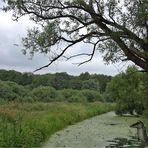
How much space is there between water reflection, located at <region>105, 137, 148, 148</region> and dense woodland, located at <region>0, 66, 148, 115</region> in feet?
9.16

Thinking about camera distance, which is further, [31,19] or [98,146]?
[98,146]

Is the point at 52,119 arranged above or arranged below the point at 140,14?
below

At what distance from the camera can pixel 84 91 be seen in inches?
2813

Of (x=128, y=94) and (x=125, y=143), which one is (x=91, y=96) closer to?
(x=128, y=94)

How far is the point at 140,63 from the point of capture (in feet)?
47.6

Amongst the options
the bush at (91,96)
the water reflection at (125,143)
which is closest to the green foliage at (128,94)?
the water reflection at (125,143)

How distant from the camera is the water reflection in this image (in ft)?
56.3

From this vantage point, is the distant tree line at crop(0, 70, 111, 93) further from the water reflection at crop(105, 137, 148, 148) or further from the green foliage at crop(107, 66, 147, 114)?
the water reflection at crop(105, 137, 148, 148)

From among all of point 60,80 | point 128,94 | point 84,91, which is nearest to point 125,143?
point 128,94

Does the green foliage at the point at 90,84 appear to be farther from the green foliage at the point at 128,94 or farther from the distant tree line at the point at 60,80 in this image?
the green foliage at the point at 128,94

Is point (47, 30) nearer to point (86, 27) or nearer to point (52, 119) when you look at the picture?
point (86, 27)

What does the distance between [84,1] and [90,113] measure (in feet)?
81.4

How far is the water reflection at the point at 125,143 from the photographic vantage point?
56.3 feet

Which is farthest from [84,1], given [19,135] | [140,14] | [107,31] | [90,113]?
[90,113]
